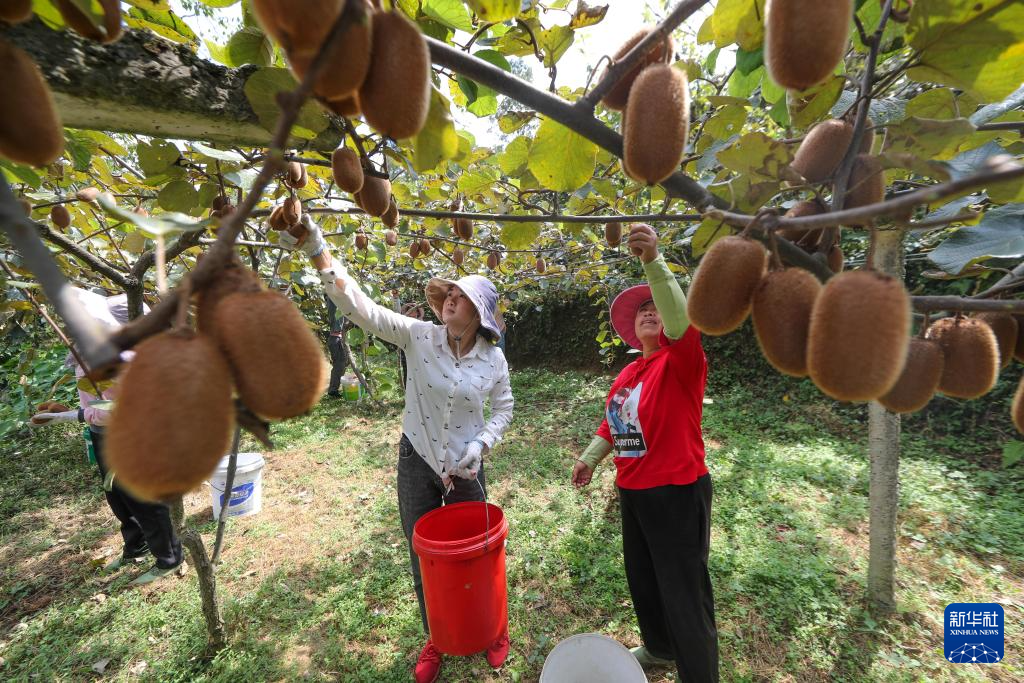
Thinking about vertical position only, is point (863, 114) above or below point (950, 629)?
above

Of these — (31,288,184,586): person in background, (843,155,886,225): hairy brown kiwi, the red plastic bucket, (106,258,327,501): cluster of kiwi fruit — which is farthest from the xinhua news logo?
(31,288,184,586): person in background

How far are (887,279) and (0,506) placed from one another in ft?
22.4

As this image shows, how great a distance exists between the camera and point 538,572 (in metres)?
3.10

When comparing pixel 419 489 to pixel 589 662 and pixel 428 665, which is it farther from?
pixel 589 662

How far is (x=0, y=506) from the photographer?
442 centimetres

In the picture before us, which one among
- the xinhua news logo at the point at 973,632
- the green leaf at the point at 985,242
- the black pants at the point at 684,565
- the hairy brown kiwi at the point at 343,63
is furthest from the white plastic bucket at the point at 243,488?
the xinhua news logo at the point at 973,632

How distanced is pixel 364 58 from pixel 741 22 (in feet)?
2.94

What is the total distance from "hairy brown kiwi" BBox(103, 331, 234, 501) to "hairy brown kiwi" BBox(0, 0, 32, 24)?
0.43 m

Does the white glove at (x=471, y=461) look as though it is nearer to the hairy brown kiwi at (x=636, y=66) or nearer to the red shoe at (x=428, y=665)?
the red shoe at (x=428, y=665)

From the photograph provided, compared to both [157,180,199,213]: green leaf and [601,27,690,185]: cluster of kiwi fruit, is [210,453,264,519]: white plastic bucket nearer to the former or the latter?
[157,180,199,213]: green leaf

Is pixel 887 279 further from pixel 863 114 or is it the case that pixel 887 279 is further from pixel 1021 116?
pixel 1021 116

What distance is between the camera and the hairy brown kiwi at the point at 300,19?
38 centimetres

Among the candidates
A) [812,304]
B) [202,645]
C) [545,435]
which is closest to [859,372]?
[812,304]

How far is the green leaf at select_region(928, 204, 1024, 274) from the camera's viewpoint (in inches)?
34.0
